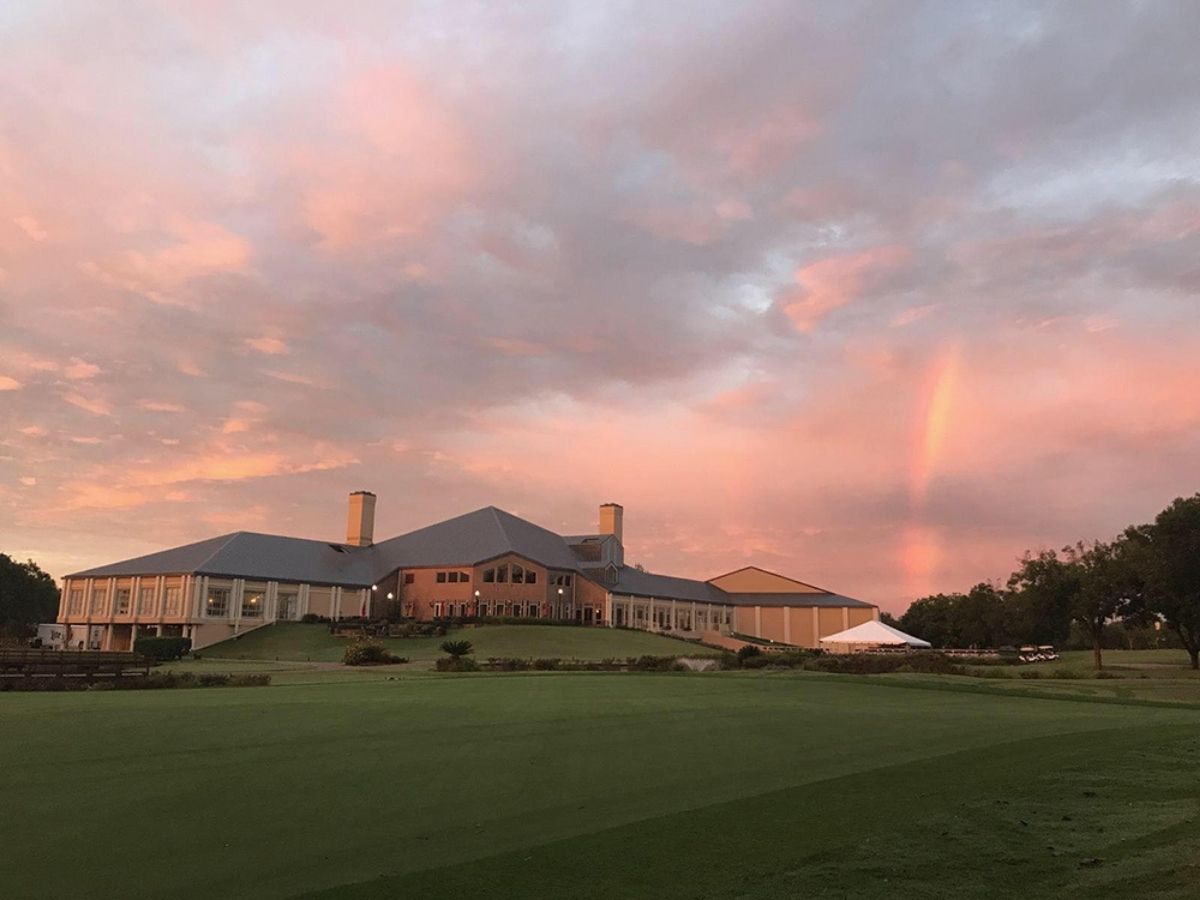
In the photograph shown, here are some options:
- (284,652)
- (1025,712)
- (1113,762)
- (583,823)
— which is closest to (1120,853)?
(583,823)

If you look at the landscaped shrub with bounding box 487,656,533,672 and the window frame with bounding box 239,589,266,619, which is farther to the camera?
the window frame with bounding box 239,589,266,619

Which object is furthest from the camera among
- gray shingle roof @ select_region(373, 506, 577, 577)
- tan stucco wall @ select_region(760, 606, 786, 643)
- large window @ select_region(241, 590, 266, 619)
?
tan stucco wall @ select_region(760, 606, 786, 643)

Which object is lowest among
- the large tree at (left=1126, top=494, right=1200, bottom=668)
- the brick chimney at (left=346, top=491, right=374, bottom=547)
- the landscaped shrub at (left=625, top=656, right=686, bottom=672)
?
the landscaped shrub at (left=625, top=656, right=686, bottom=672)

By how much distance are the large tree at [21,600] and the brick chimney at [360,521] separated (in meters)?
33.5

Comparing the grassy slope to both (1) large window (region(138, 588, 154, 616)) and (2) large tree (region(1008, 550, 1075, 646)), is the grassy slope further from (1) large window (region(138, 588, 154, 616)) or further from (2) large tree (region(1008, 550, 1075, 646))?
(2) large tree (region(1008, 550, 1075, 646))

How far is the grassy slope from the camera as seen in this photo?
174 ft

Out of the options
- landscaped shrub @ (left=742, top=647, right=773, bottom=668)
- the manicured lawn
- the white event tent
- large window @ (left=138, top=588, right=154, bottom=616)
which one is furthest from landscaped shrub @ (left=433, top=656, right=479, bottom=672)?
large window @ (left=138, top=588, right=154, bottom=616)

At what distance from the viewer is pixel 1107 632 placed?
111m

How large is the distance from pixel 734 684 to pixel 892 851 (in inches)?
807

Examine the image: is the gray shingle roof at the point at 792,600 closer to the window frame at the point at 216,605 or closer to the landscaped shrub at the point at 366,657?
the window frame at the point at 216,605

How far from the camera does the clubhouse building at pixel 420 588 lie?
65562mm

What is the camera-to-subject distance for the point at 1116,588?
54312 mm

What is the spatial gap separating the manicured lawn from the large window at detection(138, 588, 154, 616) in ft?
181

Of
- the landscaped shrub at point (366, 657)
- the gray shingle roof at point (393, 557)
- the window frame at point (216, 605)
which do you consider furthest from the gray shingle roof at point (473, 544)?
the landscaped shrub at point (366, 657)
